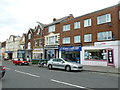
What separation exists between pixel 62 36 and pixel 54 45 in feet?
9.56

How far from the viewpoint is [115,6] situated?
1777 cm

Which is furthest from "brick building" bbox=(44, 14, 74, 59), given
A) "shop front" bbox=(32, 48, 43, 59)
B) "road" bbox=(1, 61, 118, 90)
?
"road" bbox=(1, 61, 118, 90)

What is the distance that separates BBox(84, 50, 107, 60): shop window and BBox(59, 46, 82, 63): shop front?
1.60 meters

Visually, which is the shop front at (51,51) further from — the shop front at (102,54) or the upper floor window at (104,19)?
the upper floor window at (104,19)

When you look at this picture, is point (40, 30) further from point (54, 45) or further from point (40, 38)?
point (54, 45)

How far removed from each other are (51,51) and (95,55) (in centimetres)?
1108

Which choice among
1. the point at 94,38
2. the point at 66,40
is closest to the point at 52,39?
the point at 66,40

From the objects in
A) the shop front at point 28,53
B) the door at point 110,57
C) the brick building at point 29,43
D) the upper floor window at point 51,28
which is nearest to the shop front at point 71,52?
the door at point 110,57

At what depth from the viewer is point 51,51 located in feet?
91.6

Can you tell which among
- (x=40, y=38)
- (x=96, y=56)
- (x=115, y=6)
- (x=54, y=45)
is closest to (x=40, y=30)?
(x=40, y=38)

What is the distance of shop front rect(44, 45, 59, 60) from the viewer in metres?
26.5

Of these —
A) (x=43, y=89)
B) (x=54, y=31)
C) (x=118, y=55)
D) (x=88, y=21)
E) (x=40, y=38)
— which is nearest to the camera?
(x=43, y=89)

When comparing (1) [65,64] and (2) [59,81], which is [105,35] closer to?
(1) [65,64]

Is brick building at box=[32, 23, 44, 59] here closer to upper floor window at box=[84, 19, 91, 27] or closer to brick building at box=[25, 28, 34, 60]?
brick building at box=[25, 28, 34, 60]
